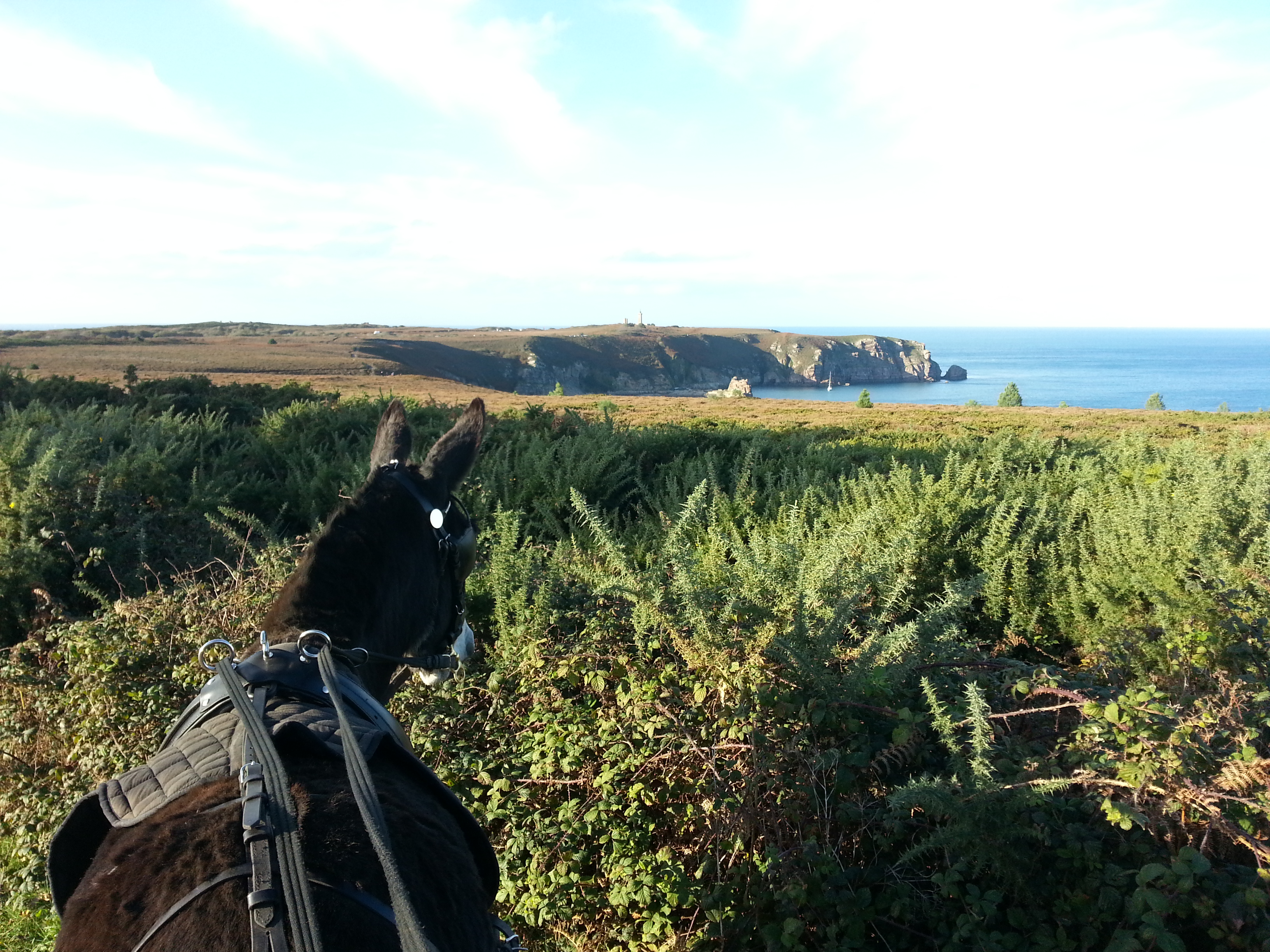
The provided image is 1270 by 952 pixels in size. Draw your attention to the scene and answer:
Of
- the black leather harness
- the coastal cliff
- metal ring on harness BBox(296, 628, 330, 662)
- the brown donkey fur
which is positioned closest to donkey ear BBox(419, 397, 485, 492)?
the brown donkey fur

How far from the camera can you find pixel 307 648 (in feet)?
6.43

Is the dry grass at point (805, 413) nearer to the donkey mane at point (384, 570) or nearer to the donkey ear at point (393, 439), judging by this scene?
the donkey ear at point (393, 439)

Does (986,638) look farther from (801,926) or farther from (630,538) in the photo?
(801,926)

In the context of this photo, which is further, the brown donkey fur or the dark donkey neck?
the dark donkey neck

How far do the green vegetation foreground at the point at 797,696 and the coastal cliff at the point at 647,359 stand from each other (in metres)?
53.1

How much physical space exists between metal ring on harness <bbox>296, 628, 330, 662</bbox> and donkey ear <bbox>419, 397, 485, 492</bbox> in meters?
0.86

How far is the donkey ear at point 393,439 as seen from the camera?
2848mm

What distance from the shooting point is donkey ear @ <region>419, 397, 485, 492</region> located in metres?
2.79

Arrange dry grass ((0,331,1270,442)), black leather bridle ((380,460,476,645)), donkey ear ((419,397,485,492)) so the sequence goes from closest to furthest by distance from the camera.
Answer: black leather bridle ((380,460,476,645)) → donkey ear ((419,397,485,492)) → dry grass ((0,331,1270,442))

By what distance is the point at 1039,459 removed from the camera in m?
9.02

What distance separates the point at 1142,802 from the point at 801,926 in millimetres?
1271

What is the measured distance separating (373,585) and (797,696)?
6.39ft

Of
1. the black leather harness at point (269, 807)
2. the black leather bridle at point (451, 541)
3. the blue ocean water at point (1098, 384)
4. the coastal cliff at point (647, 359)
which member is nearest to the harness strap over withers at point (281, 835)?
the black leather harness at point (269, 807)

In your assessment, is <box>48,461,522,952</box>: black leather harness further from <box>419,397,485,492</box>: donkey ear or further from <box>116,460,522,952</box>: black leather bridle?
<box>419,397,485,492</box>: donkey ear
